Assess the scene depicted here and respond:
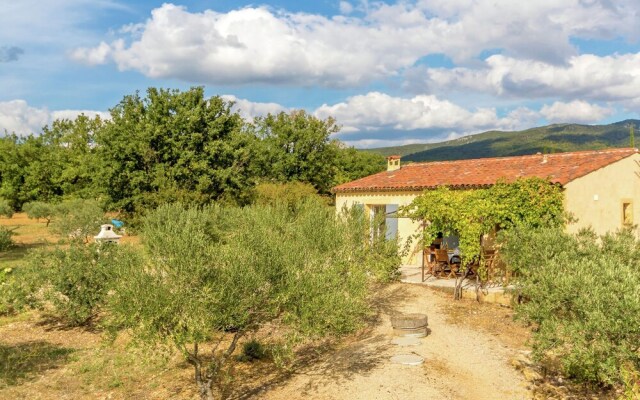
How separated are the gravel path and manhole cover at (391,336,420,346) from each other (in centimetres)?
11

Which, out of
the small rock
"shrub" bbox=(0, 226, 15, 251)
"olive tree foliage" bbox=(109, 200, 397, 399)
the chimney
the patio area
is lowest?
the small rock

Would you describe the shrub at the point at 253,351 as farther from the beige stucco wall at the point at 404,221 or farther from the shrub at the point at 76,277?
the beige stucco wall at the point at 404,221

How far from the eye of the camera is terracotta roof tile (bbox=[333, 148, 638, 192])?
52.3 ft

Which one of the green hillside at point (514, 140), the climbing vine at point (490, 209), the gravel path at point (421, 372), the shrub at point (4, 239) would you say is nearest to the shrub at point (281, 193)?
the shrub at point (4, 239)

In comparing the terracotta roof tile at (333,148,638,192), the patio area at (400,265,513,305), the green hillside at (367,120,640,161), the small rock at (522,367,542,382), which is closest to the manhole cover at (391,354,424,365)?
the small rock at (522,367,542,382)

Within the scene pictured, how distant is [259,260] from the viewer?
7.37 metres

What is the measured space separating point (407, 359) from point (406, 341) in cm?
112

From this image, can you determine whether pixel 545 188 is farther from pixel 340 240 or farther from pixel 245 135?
→ pixel 245 135

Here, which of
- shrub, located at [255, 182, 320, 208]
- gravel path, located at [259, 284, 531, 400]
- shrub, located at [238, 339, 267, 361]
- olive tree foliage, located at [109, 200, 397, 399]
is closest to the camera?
olive tree foliage, located at [109, 200, 397, 399]

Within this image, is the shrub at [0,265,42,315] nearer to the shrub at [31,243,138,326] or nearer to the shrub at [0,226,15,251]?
the shrub at [31,243,138,326]

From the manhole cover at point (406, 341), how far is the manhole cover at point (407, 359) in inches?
29.1

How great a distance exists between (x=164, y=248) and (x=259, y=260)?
4.50ft

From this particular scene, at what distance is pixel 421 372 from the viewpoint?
9.07m

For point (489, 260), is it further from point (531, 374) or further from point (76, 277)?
point (76, 277)
